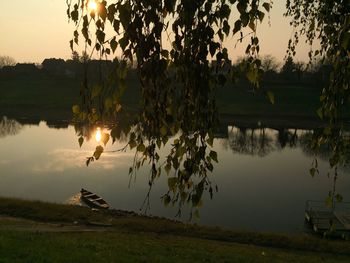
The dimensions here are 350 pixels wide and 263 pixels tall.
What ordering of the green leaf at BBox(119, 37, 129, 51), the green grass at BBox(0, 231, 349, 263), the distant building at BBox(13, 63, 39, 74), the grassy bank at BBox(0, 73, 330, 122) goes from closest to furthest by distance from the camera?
1. the green leaf at BBox(119, 37, 129, 51)
2. the green grass at BBox(0, 231, 349, 263)
3. the grassy bank at BBox(0, 73, 330, 122)
4. the distant building at BBox(13, 63, 39, 74)

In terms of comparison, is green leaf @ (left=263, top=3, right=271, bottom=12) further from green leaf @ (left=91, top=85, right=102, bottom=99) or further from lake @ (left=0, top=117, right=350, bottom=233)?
lake @ (left=0, top=117, right=350, bottom=233)

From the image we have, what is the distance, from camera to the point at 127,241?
1805cm

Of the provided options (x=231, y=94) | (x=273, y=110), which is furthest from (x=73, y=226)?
(x=231, y=94)

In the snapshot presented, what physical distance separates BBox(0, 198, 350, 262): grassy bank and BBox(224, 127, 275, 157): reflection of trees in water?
2940 cm

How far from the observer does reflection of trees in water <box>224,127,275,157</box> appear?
185 ft

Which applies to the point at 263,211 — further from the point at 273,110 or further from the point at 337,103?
the point at 273,110

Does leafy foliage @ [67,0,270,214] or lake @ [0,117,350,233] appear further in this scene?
lake @ [0,117,350,233]

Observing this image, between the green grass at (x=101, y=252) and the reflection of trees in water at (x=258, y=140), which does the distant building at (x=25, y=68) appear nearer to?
the reflection of trees in water at (x=258, y=140)

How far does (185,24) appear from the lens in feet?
8.71

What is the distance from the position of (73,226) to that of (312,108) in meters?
90.2

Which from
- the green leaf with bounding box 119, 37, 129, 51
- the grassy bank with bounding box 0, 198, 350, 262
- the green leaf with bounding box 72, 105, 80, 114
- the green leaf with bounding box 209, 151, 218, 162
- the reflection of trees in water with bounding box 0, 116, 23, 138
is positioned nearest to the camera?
the green leaf with bounding box 119, 37, 129, 51

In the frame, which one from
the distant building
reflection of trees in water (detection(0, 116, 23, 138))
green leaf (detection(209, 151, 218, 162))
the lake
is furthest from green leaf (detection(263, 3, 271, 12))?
the distant building

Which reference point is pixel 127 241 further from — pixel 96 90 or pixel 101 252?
pixel 96 90

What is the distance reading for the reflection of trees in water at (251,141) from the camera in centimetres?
5642
